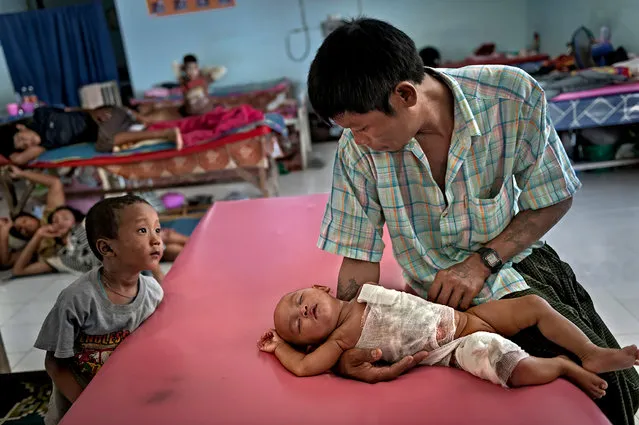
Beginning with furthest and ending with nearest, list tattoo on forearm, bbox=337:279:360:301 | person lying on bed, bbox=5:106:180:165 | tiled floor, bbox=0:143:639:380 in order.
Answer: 1. person lying on bed, bbox=5:106:180:165
2. tiled floor, bbox=0:143:639:380
3. tattoo on forearm, bbox=337:279:360:301

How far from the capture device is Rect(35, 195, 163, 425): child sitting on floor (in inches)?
60.4

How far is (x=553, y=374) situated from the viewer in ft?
3.63

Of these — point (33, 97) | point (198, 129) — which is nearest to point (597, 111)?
point (198, 129)

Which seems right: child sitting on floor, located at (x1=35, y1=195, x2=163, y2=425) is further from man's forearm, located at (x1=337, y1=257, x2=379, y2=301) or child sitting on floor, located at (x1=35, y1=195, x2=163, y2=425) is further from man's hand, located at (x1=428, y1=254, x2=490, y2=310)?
man's hand, located at (x1=428, y1=254, x2=490, y2=310)

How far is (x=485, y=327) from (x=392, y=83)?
628mm

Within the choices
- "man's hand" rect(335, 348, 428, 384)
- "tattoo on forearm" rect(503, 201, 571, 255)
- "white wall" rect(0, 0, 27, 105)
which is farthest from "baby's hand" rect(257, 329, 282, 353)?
"white wall" rect(0, 0, 27, 105)

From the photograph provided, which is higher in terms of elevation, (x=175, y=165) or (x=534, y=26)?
(x=534, y=26)

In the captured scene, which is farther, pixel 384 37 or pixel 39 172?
pixel 39 172

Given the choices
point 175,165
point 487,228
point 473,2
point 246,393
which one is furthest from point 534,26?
point 246,393

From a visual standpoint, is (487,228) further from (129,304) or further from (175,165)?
(175,165)

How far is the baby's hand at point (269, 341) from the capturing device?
137cm

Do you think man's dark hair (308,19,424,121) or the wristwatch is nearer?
man's dark hair (308,19,424,121)

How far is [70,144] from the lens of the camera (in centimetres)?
441

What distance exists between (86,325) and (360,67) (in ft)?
3.68
